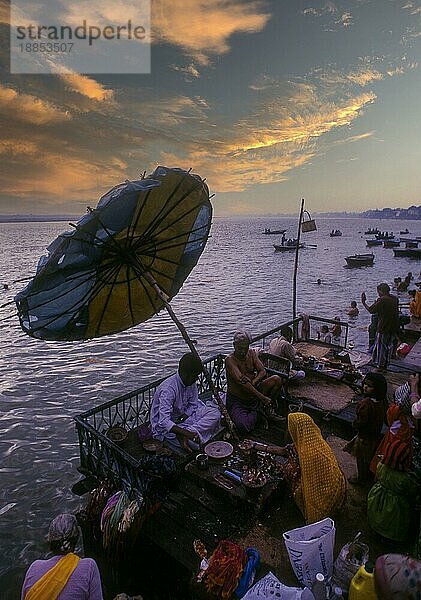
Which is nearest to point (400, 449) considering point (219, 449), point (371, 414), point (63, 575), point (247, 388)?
point (371, 414)

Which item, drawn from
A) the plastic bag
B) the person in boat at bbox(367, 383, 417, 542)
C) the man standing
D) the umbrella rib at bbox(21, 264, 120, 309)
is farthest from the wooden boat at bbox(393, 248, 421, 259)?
the plastic bag

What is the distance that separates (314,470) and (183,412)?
3.03 metres

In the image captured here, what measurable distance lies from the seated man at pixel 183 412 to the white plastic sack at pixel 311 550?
8.77 ft

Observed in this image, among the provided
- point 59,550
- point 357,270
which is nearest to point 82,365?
point 59,550

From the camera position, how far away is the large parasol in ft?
15.1

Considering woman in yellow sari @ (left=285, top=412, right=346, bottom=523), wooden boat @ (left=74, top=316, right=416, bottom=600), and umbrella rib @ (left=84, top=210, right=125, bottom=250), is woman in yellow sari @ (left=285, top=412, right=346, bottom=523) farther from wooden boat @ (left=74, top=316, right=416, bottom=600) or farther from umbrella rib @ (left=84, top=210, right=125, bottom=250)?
umbrella rib @ (left=84, top=210, right=125, bottom=250)

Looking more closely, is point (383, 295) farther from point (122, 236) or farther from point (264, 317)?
point (264, 317)

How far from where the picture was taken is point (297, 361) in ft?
36.0

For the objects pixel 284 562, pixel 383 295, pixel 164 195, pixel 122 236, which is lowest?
pixel 284 562

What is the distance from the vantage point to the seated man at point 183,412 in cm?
658

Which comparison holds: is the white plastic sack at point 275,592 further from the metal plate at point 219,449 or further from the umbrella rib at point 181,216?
the umbrella rib at point 181,216

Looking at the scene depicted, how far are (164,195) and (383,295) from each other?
862 cm

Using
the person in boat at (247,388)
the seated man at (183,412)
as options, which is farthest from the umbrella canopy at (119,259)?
the person in boat at (247,388)

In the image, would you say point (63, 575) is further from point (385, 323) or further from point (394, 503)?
point (385, 323)
